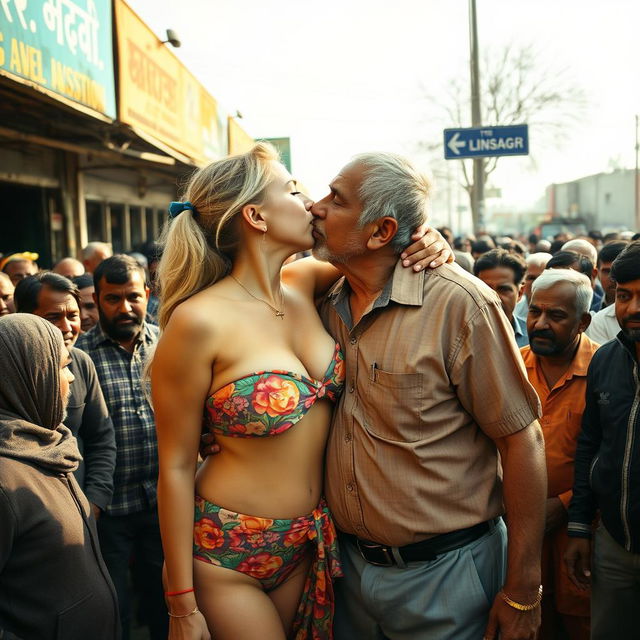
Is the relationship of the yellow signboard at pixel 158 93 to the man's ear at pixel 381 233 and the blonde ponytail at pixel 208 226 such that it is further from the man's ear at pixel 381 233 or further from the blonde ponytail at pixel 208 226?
the man's ear at pixel 381 233

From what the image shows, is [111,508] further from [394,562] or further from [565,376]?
[565,376]

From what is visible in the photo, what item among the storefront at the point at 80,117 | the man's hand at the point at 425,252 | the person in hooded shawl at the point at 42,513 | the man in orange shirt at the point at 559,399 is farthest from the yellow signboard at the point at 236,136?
the person in hooded shawl at the point at 42,513

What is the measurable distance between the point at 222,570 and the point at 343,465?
0.53 m

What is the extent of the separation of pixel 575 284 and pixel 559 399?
1.96ft

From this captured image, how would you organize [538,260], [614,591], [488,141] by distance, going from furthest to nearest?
[488,141] → [538,260] → [614,591]

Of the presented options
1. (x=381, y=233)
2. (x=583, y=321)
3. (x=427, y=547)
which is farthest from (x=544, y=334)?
(x=427, y=547)

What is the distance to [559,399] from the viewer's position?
3.29 meters

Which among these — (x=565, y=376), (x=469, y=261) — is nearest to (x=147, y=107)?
(x=469, y=261)

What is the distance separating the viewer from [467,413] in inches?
90.7

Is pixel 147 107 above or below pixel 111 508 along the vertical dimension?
above

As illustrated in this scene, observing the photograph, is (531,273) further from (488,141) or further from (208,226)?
(208,226)

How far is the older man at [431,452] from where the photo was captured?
2.20 metres

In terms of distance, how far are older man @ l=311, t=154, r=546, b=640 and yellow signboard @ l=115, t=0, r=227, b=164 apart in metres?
5.92

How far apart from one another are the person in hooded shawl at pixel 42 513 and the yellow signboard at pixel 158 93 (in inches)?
222
